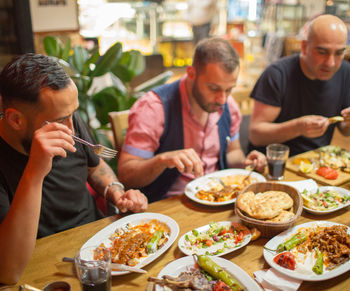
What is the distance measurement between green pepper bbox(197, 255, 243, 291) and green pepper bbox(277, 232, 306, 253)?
239mm

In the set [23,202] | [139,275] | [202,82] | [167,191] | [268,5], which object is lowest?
[167,191]

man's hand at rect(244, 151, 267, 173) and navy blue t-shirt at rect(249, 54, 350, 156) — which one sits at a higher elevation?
navy blue t-shirt at rect(249, 54, 350, 156)

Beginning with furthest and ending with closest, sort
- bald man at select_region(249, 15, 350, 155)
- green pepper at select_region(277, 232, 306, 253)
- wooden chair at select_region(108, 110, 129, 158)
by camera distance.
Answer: bald man at select_region(249, 15, 350, 155) → wooden chair at select_region(108, 110, 129, 158) → green pepper at select_region(277, 232, 306, 253)

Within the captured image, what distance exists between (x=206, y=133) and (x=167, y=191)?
43 cm

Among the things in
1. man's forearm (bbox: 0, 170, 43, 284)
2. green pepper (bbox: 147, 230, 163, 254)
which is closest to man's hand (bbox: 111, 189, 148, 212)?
green pepper (bbox: 147, 230, 163, 254)

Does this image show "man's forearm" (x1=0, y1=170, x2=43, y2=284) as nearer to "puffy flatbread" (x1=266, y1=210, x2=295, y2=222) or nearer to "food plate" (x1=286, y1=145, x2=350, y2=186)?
"puffy flatbread" (x1=266, y1=210, x2=295, y2=222)

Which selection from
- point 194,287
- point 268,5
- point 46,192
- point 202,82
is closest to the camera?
point 194,287

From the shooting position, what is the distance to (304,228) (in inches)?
51.3

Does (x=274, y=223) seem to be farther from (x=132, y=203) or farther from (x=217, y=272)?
(x=132, y=203)

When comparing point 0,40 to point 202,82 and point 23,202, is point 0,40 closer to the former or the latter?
point 202,82

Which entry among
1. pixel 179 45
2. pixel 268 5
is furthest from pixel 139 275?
pixel 268 5

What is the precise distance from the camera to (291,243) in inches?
46.4

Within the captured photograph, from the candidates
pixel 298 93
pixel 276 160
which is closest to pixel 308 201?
pixel 276 160

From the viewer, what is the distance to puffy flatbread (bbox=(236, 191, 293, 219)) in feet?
4.18
